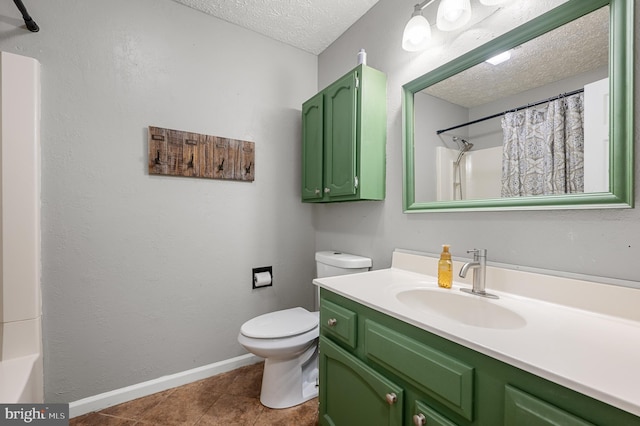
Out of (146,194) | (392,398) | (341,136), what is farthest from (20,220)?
(392,398)

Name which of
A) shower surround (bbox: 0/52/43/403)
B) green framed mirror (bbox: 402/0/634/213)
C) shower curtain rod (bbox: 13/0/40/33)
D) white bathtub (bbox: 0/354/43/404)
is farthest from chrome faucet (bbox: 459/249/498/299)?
shower curtain rod (bbox: 13/0/40/33)

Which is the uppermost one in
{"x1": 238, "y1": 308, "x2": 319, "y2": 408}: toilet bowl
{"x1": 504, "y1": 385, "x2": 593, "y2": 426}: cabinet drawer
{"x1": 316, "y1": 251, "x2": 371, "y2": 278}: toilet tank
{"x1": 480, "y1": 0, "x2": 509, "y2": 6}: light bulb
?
{"x1": 480, "y1": 0, "x2": 509, "y2": 6}: light bulb

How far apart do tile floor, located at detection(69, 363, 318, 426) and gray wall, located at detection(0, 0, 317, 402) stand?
138 millimetres

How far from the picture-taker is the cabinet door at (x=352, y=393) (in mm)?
895

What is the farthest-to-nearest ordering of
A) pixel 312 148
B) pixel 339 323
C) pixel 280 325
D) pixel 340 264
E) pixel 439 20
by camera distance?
pixel 312 148 < pixel 340 264 < pixel 280 325 < pixel 439 20 < pixel 339 323

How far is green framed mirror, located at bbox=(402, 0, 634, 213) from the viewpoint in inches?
32.8

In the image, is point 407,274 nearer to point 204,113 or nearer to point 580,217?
point 580,217

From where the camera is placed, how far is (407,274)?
139 cm

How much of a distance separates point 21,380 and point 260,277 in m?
1.21

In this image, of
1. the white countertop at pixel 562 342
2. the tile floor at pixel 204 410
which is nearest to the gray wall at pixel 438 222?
the white countertop at pixel 562 342

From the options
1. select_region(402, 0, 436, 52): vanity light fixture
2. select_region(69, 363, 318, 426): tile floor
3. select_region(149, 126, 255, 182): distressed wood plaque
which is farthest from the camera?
select_region(149, 126, 255, 182): distressed wood plaque

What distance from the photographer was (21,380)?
114cm

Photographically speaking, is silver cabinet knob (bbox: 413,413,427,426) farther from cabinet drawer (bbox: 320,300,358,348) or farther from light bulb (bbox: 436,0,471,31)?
light bulb (bbox: 436,0,471,31)

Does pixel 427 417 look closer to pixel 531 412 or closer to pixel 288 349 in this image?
pixel 531 412
